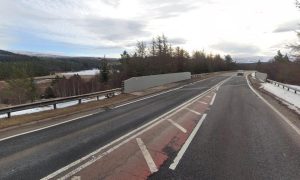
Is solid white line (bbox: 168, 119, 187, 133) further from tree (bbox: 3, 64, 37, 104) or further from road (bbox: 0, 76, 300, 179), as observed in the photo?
tree (bbox: 3, 64, 37, 104)

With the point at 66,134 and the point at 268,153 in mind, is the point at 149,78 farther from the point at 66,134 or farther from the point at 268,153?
the point at 268,153

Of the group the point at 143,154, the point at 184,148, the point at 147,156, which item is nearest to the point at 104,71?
the point at 184,148

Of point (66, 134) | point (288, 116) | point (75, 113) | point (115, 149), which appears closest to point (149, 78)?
point (75, 113)

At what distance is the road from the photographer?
7.38 metres

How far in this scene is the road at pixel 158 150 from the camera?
7383 mm

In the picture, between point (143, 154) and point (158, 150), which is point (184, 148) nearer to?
point (158, 150)

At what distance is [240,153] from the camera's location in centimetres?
895

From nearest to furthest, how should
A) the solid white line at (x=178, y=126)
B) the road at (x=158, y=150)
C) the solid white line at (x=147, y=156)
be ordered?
1. the road at (x=158, y=150)
2. the solid white line at (x=147, y=156)
3. the solid white line at (x=178, y=126)

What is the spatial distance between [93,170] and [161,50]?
239 ft

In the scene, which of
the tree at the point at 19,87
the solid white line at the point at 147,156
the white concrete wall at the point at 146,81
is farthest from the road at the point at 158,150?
the tree at the point at 19,87

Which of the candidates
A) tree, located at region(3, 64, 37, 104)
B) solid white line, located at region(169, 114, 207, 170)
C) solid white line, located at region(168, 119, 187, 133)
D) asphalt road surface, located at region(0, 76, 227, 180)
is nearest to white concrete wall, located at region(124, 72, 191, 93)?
asphalt road surface, located at region(0, 76, 227, 180)

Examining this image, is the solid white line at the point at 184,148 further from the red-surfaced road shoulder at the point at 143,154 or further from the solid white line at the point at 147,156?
the solid white line at the point at 147,156

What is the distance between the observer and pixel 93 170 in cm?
751

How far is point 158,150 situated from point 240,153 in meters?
1.94
